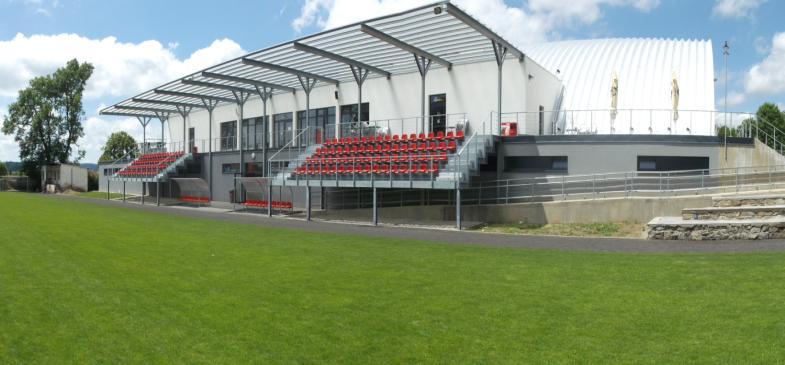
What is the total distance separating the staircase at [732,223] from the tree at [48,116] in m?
61.6

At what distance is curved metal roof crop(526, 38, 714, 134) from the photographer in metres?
27.5

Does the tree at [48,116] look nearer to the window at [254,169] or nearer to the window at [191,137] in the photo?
the window at [191,137]

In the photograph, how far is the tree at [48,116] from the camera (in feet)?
190

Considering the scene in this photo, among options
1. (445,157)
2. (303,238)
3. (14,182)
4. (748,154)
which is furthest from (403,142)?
(14,182)

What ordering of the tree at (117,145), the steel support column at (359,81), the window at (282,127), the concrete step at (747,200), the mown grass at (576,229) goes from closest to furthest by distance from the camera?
1. the concrete step at (747,200)
2. the mown grass at (576,229)
3. the steel support column at (359,81)
4. the window at (282,127)
5. the tree at (117,145)

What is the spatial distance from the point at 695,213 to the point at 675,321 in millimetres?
11272

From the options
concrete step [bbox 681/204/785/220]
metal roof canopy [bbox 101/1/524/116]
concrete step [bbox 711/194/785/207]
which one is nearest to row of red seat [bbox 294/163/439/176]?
metal roof canopy [bbox 101/1/524/116]

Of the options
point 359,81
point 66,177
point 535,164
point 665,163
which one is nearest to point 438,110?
point 359,81

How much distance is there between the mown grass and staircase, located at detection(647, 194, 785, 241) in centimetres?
133

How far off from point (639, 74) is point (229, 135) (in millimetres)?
27039

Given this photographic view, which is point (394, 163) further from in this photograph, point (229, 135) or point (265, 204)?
point (229, 135)

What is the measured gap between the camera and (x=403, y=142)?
2322 cm

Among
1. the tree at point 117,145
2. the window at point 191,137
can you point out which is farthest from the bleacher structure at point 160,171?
the tree at point 117,145

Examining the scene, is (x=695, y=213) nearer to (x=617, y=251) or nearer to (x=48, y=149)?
(x=617, y=251)
